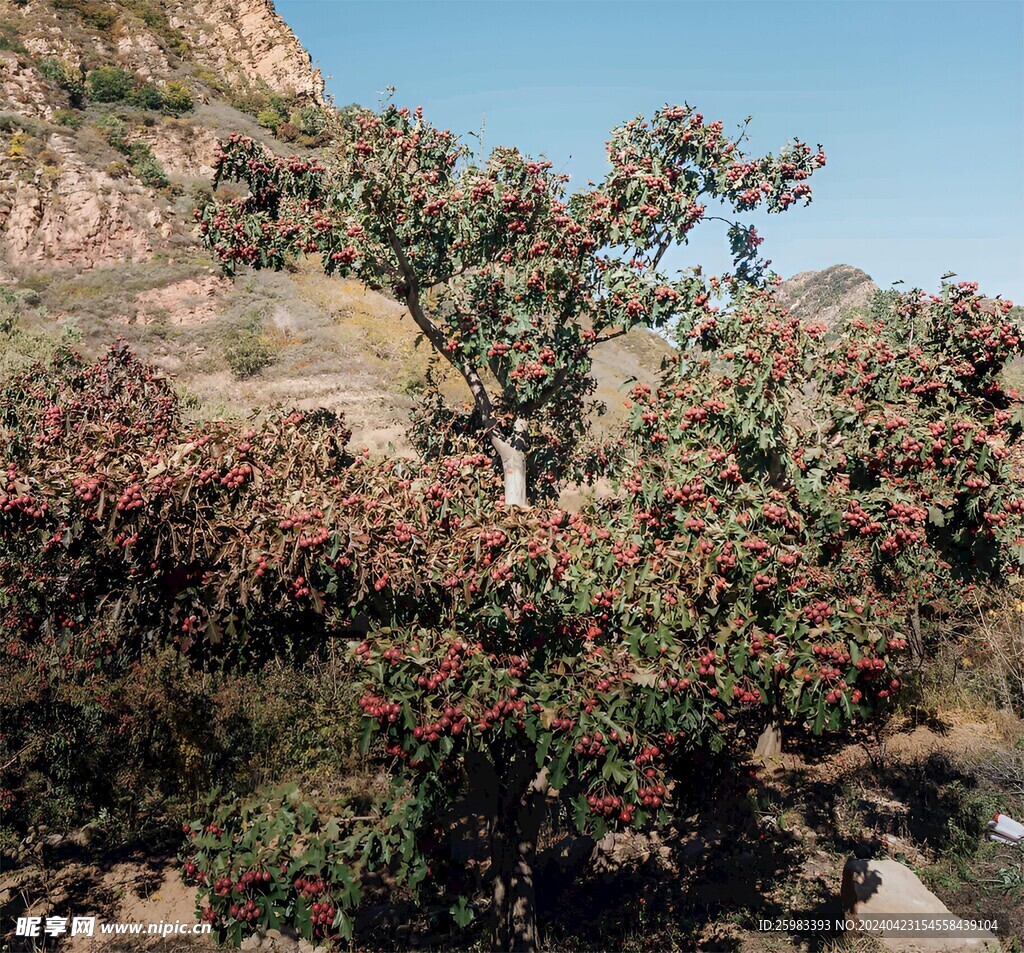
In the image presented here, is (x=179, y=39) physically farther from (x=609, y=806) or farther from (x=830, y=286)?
(x=830, y=286)

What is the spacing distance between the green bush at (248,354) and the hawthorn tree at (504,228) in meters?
19.3

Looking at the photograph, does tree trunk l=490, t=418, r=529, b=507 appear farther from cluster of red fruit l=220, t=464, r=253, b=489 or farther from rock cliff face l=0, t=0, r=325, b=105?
rock cliff face l=0, t=0, r=325, b=105

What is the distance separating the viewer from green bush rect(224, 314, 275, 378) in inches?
1067

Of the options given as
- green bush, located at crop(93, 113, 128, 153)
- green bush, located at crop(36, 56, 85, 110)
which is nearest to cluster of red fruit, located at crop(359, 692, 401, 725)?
green bush, located at crop(93, 113, 128, 153)

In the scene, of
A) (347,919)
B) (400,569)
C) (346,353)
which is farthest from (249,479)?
(346,353)

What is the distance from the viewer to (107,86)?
4444cm

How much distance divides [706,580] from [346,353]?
88.2 feet

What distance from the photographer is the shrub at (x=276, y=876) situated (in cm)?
448

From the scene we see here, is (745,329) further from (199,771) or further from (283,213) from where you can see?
→ (199,771)

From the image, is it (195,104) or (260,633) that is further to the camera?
(195,104)

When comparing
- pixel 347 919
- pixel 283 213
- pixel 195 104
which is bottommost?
pixel 347 919

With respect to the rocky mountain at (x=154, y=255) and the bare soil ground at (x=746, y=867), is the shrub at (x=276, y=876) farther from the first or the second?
the rocky mountain at (x=154, y=255)

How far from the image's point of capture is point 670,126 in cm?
883

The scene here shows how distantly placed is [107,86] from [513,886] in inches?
2051
